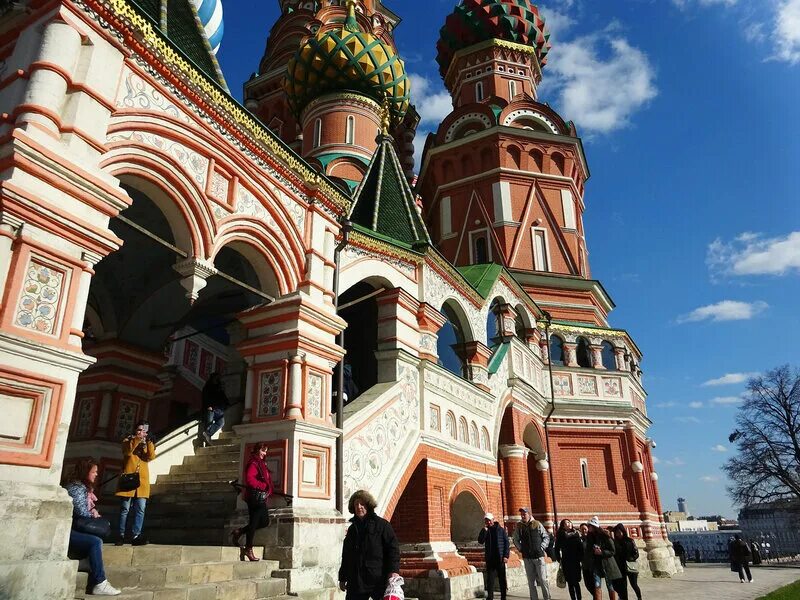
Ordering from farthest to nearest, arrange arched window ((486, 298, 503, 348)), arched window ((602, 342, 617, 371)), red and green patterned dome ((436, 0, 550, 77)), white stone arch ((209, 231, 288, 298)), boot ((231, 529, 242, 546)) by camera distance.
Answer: red and green patterned dome ((436, 0, 550, 77)) → arched window ((602, 342, 617, 371)) → arched window ((486, 298, 503, 348)) → white stone arch ((209, 231, 288, 298)) → boot ((231, 529, 242, 546))

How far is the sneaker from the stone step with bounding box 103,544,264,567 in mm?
595

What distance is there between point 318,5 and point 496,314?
16.3 meters

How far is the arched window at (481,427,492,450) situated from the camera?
11.0 metres

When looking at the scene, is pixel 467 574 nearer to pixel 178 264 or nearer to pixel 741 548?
pixel 178 264

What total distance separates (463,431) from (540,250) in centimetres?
1151

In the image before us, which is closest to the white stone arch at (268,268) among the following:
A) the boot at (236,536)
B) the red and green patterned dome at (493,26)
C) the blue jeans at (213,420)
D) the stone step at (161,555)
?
the boot at (236,536)

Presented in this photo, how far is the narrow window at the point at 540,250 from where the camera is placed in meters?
20.2

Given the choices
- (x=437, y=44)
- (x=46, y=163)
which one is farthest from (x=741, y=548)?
(x=437, y=44)

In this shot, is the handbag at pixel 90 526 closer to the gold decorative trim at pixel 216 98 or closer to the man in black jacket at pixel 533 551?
the gold decorative trim at pixel 216 98

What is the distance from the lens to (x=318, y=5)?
2394cm

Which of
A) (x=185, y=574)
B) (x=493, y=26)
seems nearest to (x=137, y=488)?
(x=185, y=574)

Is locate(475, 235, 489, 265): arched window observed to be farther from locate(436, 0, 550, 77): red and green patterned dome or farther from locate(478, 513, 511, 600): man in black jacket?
locate(478, 513, 511, 600): man in black jacket

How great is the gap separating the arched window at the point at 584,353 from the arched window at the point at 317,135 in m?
9.16

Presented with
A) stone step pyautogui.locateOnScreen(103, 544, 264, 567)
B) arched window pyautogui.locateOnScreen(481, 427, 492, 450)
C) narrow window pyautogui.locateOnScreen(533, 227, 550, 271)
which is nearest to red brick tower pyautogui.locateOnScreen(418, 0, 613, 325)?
narrow window pyautogui.locateOnScreen(533, 227, 550, 271)
